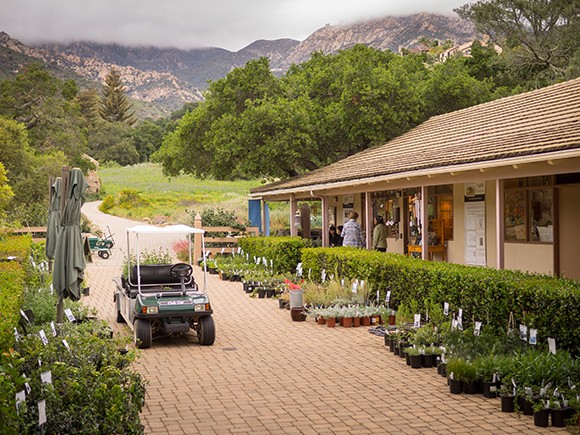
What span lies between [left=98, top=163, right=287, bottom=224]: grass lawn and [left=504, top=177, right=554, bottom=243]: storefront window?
989 inches

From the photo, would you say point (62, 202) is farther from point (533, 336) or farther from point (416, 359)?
point (533, 336)

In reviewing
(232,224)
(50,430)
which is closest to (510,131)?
(50,430)

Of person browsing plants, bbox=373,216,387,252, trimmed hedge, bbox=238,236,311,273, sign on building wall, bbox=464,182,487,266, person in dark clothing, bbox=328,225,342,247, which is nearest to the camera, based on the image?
sign on building wall, bbox=464,182,487,266

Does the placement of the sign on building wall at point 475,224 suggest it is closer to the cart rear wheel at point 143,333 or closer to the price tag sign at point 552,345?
the cart rear wheel at point 143,333

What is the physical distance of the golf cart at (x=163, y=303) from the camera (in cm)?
1202

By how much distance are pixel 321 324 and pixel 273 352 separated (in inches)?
109

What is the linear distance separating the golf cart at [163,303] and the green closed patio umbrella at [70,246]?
4.77 ft

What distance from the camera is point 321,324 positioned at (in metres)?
14.3

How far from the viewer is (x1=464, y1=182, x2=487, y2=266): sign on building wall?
18844 millimetres

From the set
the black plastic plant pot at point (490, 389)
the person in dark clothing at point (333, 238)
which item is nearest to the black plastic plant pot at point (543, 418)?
the black plastic plant pot at point (490, 389)

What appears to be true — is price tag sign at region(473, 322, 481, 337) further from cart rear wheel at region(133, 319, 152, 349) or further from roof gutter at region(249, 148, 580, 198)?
cart rear wheel at region(133, 319, 152, 349)

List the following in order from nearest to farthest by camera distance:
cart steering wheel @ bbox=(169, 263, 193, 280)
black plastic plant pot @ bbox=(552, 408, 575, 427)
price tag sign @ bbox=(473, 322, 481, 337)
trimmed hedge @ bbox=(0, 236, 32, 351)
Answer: trimmed hedge @ bbox=(0, 236, 32, 351) < black plastic plant pot @ bbox=(552, 408, 575, 427) < price tag sign @ bbox=(473, 322, 481, 337) < cart steering wheel @ bbox=(169, 263, 193, 280)

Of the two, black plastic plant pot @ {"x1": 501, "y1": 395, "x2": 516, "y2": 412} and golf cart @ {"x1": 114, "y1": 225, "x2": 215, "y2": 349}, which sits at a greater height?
golf cart @ {"x1": 114, "y1": 225, "x2": 215, "y2": 349}

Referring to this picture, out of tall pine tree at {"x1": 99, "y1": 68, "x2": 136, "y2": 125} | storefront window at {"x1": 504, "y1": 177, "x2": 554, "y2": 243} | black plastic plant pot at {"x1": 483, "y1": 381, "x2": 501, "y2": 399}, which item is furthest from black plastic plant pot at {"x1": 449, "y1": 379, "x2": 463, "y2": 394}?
tall pine tree at {"x1": 99, "y1": 68, "x2": 136, "y2": 125}
